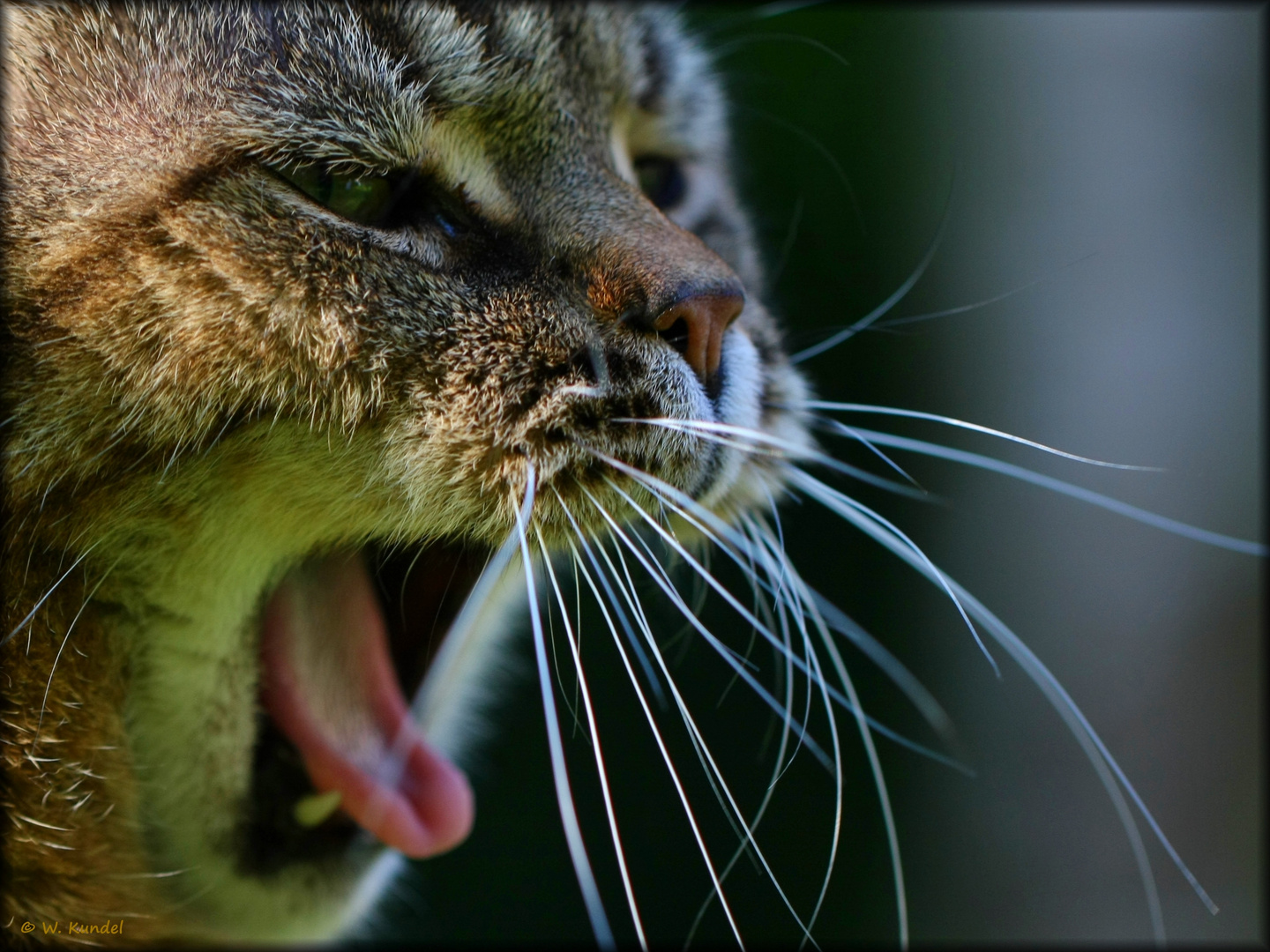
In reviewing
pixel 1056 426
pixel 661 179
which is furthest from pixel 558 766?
pixel 1056 426

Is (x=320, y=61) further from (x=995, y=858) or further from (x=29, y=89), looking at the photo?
(x=995, y=858)

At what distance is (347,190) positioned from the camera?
555mm

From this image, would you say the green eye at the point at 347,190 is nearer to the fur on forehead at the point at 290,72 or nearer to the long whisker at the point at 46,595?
the fur on forehead at the point at 290,72

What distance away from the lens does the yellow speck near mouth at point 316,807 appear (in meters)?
0.67

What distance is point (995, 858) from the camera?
1867 mm

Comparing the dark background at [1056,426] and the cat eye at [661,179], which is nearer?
the cat eye at [661,179]

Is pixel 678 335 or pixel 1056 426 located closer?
pixel 678 335

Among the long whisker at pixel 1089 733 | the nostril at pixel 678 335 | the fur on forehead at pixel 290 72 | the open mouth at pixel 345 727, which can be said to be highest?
the fur on forehead at pixel 290 72

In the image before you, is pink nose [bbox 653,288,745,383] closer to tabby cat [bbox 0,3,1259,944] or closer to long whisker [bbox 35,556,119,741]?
tabby cat [bbox 0,3,1259,944]

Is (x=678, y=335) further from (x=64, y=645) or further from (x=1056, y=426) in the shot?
(x=1056, y=426)

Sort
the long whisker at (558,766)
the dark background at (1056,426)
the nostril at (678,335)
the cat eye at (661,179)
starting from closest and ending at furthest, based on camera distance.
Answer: the long whisker at (558,766), the nostril at (678,335), the cat eye at (661,179), the dark background at (1056,426)

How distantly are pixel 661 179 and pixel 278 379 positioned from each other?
471 mm

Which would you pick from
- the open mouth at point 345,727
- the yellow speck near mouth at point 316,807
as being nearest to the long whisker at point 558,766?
the open mouth at point 345,727

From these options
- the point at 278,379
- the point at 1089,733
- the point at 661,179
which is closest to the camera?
the point at 278,379
